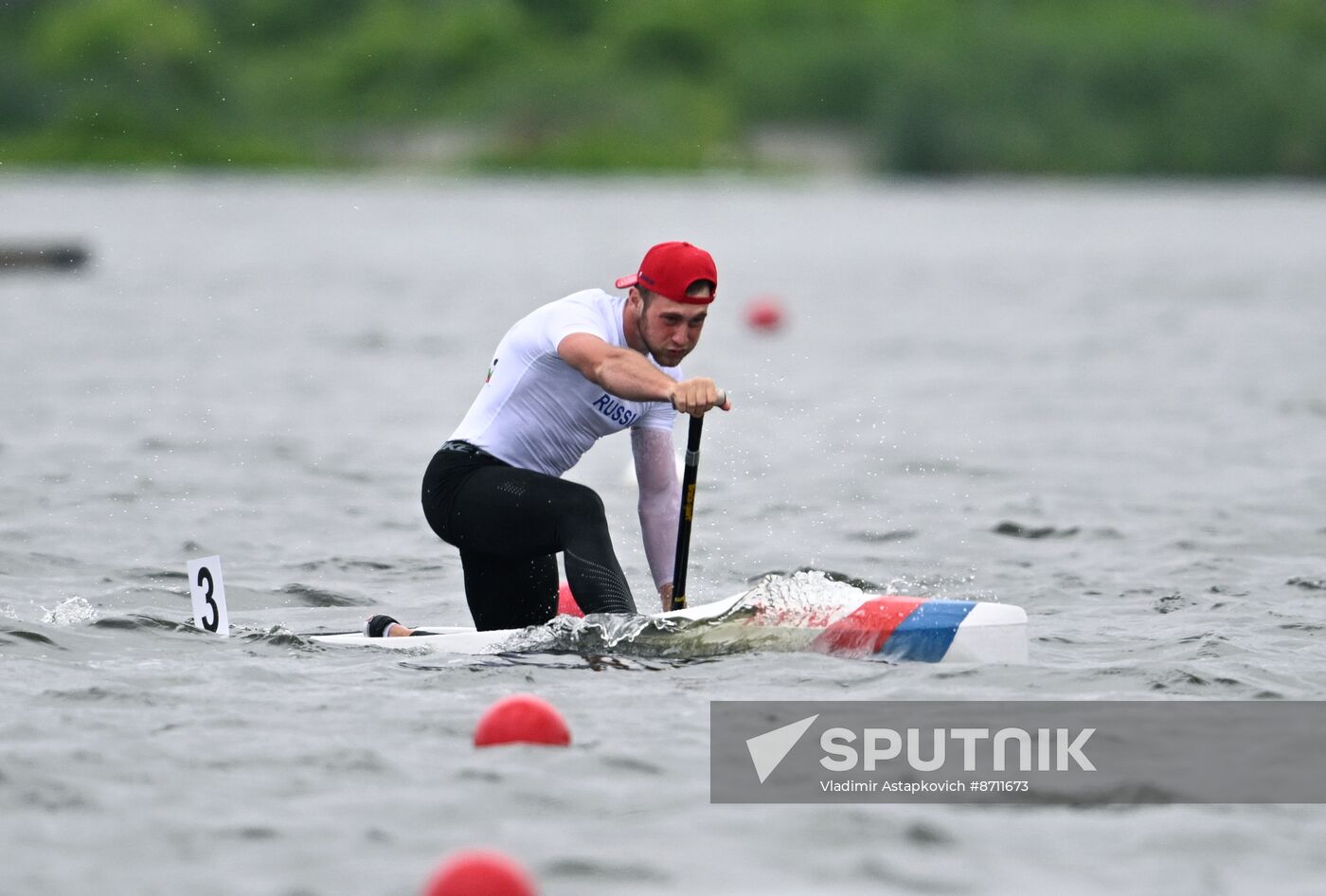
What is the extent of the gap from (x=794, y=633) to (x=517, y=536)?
119 cm

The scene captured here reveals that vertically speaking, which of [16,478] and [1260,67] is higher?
[1260,67]

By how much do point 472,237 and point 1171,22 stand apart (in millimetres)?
73535

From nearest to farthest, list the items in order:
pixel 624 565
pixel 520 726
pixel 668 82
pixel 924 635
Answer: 1. pixel 520 726
2. pixel 924 635
3. pixel 624 565
4. pixel 668 82

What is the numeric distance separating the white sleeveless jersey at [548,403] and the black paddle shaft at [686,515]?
0.28m

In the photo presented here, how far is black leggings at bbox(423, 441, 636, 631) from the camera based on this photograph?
7.69 m

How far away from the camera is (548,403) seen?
7.99 m

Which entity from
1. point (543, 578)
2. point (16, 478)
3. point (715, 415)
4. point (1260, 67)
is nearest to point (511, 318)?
point (715, 415)

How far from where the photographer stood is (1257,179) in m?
91.4

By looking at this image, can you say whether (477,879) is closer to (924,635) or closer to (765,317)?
(924,635)

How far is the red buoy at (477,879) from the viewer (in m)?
4.80

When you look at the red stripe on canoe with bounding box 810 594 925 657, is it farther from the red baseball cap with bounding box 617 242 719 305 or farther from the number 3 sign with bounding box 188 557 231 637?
the number 3 sign with bounding box 188 557 231 637

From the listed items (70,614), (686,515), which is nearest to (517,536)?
(686,515)

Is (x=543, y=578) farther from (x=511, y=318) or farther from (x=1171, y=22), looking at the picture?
(x=1171, y=22)

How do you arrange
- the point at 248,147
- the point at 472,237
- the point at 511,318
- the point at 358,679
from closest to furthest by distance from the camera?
the point at 358,679, the point at 511,318, the point at 472,237, the point at 248,147
